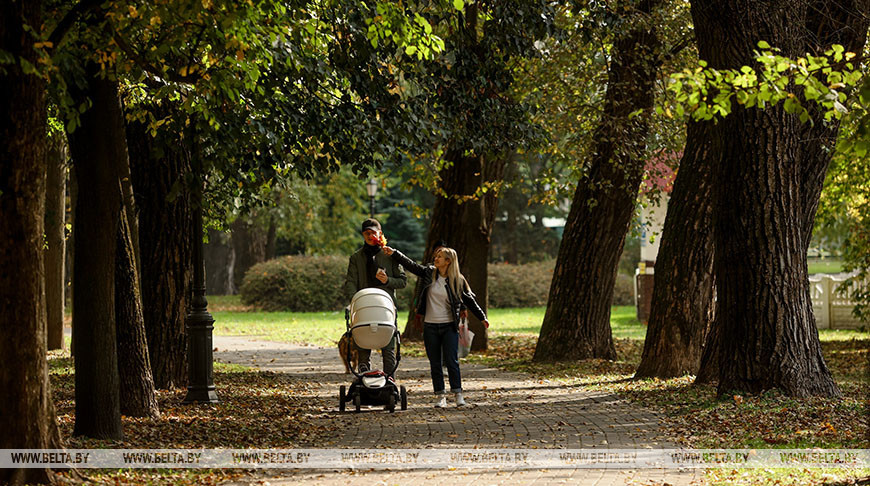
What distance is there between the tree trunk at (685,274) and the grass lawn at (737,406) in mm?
414

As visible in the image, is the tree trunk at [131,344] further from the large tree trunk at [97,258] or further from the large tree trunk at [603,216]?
the large tree trunk at [603,216]

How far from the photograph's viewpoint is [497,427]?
10.1m

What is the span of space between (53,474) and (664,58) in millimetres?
11552

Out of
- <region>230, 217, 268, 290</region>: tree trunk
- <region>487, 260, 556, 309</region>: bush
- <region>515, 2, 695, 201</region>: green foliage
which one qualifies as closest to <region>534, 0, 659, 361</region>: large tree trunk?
<region>515, 2, 695, 201</region>: green foliage

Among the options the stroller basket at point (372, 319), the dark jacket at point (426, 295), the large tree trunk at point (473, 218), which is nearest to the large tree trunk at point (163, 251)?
the dark jacket at point (426, 295)

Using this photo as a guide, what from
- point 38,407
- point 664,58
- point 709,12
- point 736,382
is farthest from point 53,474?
point 664,58

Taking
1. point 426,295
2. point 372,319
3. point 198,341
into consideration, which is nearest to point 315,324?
point 198,341

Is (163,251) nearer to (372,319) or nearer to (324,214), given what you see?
(372,319)

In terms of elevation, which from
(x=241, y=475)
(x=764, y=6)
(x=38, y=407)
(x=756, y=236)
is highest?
(x=764, y=6)

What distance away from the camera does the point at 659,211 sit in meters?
34.8

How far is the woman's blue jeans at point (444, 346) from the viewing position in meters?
11.8

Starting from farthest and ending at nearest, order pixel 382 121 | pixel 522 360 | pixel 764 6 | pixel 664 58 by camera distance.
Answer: pixel 522 360, pixel 664 58, pixel 382 121, pixel 764 6

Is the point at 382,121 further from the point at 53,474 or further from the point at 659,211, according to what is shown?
the point at 659,211

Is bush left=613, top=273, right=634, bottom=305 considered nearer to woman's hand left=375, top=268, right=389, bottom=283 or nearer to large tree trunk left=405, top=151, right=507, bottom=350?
large tree trunk left=405, top=151, right=507, bottom=350
